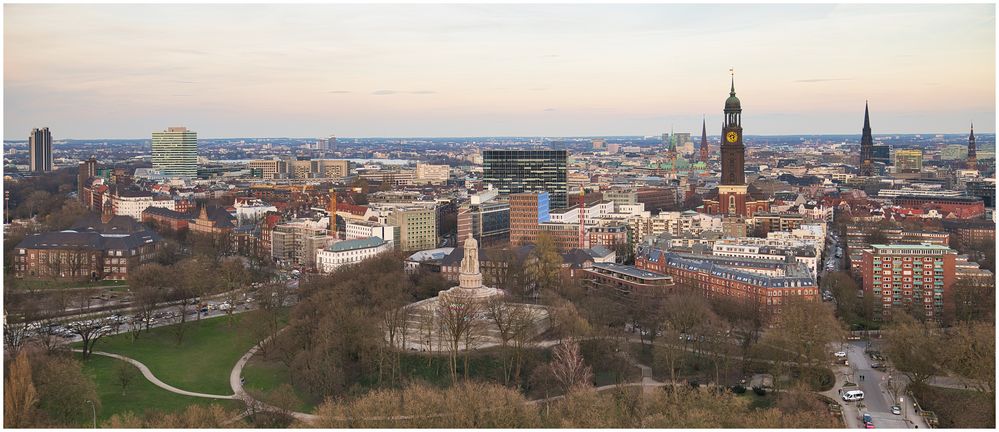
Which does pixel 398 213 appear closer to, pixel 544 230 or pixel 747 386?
pixel 544 230

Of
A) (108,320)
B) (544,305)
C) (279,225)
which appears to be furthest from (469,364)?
(279,225)

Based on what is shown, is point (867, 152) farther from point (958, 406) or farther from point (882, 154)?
point (958, 406)

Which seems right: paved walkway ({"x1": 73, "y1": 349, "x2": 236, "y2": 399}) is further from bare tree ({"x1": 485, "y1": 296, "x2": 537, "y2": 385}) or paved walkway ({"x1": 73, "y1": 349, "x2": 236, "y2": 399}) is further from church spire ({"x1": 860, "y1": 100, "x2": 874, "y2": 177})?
Answer: church spire ({"x1": 860, "y1": 100, "x2": 874, "y2": 177})

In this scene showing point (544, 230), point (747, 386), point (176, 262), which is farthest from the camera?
point (544, 230)

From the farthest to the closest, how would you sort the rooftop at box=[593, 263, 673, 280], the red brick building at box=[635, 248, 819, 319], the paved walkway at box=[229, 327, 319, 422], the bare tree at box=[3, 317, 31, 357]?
the rooftop at box=[593, 263, 673, 280]
the red brick building at box=[635, 248, 819, 319]
the bare tree at box=[3, 317, 31, 357]
the paved walkway at box=[229, 327, 319, 422]

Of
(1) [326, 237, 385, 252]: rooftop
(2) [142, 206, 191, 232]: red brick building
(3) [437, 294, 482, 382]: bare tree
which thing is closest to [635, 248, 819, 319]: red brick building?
(3) [437, 294, 482, 382]: bare tree

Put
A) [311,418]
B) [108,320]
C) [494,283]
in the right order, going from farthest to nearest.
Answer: [494,283] < [108,320] < [311,418]
